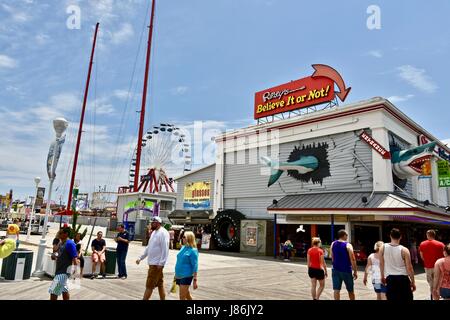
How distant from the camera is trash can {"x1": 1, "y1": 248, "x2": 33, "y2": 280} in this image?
9.72 meters

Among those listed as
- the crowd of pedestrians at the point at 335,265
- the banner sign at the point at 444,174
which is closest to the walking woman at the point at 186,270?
the crowd of pedestrians at the point at 335,265

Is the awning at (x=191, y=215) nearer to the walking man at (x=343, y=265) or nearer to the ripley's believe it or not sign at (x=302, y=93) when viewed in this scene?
the ripley's believe it or not sign at (x=302, y=93)

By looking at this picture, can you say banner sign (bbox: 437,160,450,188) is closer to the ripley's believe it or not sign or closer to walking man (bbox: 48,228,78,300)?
the ripley's believe it or not sign

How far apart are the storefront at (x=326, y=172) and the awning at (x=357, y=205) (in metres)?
0.05

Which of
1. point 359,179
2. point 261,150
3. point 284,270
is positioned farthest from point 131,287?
point 261,150

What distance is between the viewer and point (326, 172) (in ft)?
69.3

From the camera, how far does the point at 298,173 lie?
22453mm

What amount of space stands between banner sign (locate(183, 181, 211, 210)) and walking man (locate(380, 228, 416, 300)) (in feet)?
74.9

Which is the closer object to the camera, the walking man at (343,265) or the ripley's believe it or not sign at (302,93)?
the walking man at (343,265)

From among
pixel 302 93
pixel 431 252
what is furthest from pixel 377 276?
pixel 302 93

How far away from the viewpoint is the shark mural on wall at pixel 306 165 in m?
21.4

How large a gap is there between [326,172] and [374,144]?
3.48 m

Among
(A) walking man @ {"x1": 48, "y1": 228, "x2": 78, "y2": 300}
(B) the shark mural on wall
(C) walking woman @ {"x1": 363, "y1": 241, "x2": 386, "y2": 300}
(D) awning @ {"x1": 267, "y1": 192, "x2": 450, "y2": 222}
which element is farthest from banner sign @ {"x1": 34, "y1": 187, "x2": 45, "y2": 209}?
(C) walking woman @ {"x1": 363, "y1": 241, "x2": 386, "y2": 300}

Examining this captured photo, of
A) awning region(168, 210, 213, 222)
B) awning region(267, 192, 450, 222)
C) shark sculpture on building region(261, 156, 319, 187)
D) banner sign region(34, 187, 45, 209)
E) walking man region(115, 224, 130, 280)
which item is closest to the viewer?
walking man region(115, 224, 130, 280)
